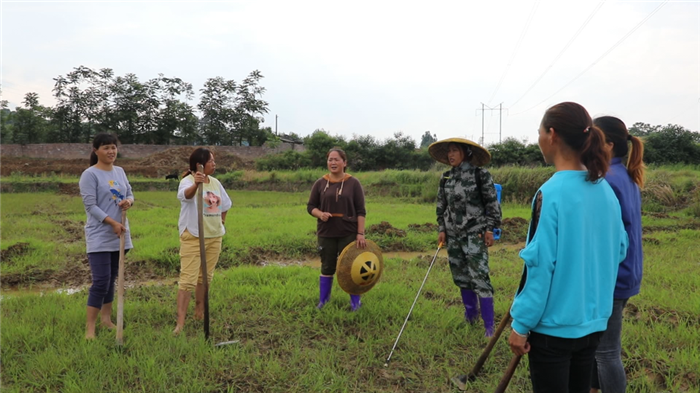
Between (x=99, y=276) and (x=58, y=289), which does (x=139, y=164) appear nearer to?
(x=58, y=289)

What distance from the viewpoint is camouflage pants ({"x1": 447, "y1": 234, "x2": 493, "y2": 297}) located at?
370 cm

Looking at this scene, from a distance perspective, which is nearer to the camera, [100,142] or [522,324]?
[522,324]

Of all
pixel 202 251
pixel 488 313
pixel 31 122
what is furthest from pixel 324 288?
pixel 31 122

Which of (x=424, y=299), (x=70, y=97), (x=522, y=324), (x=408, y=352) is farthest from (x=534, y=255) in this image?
(x=70, y=97)

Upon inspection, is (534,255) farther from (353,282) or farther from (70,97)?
(70,97)

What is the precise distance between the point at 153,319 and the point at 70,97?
4359cm

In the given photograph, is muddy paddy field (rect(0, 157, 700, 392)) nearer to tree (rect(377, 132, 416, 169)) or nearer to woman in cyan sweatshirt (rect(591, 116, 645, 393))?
woman in cyan sweatshirt (rect(591, 116, 645, 393))

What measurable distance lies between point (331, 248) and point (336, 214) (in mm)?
378

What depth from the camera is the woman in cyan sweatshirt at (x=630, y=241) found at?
2217 mm

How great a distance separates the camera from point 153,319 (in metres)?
4.10

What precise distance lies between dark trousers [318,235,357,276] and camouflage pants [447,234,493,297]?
1078mm

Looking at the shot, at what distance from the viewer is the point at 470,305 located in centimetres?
397

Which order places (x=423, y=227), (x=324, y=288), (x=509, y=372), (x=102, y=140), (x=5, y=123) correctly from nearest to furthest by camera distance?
(x=509, y=372), (x=102, y=140), (x=324, y=288), (x=423, y=227), (x=5, y=123)

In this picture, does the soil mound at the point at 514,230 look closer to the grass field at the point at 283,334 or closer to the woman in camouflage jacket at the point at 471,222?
the grass field at the point at 283,334
